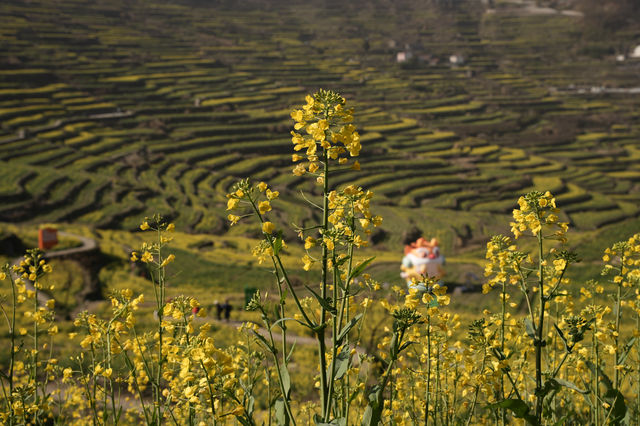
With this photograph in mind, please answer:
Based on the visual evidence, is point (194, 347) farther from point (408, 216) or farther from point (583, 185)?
point (583, 185)

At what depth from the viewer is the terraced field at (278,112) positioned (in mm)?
36875

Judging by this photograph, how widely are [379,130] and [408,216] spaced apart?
20209 mm

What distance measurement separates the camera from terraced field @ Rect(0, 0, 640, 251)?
121 feet

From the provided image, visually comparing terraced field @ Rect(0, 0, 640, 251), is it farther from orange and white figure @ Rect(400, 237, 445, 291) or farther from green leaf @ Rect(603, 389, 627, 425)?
green leaf @ Rect(603, 389, 627, 425)

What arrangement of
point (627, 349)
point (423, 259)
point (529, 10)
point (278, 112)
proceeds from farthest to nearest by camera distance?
point (529, 10)
point (278, 112)
point (423, 259)
point (627, 349)

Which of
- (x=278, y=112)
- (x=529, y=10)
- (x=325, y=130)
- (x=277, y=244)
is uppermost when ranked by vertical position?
(x=529, y=10)

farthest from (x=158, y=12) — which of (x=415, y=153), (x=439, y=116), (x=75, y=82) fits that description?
(x=415, y=153)

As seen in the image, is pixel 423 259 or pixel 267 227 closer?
pixel 267 227

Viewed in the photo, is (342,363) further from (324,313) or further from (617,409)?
(617,409)

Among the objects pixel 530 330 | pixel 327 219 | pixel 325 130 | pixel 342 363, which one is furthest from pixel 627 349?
pixel 325 130

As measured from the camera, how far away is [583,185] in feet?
140


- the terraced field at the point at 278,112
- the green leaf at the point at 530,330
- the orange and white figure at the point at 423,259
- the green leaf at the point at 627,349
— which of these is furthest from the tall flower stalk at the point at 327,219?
the terraced field at the point at 278,112

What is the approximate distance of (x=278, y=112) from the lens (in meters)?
55.6

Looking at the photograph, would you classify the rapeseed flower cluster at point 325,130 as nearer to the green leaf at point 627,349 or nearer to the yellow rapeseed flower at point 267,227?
the yellow rapeseed flower at point 267,227
